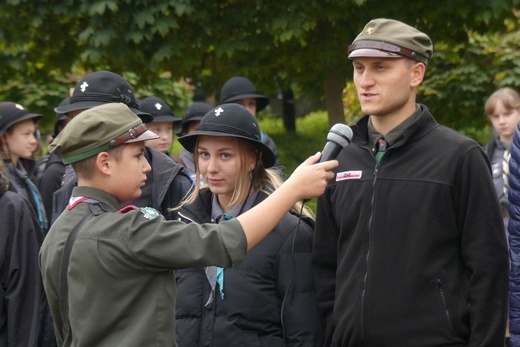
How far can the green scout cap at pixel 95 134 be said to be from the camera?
3717 millimetres

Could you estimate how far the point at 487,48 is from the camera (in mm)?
11742

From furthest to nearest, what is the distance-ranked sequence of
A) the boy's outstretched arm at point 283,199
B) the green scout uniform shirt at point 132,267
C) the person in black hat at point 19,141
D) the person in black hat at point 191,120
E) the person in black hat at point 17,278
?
1. the person in black hat at point 191,120
2. the person in black hat at point 19,141
3. the person in black hat at point 17,278
4. the boy's outstretched arm at point 283,199
5. the green scout uniform shirt at point 132,267

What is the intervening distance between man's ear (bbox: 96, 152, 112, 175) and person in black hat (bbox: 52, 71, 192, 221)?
1.45 m

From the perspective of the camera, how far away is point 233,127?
458 centimetres

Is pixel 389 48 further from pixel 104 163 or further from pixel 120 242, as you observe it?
pixel 120 242

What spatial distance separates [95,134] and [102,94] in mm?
1938

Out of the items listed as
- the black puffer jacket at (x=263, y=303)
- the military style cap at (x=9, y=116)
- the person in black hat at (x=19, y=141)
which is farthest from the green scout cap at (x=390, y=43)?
the military style cap at (x=9, y=116)

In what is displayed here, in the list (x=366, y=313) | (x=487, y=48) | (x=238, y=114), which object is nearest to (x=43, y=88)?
(x=487, y=48)

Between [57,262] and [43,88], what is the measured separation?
35.9 feet

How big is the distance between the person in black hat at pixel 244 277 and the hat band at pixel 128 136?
76cm

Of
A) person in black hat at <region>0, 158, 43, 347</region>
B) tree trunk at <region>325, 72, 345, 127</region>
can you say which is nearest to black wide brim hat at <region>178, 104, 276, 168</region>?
person in black hat at <region>0, 158, 43, 347</region>

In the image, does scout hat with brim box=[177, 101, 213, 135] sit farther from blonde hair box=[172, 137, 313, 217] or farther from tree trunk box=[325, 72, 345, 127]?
blonde hair box=[172, 137, 313, 217]

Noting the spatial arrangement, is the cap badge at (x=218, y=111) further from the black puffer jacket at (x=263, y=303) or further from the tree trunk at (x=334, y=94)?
the tree trunk at (x=334, y=94)

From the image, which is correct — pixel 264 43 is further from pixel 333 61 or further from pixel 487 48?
pixel 487 48
